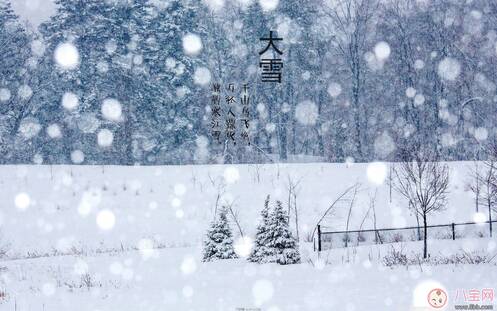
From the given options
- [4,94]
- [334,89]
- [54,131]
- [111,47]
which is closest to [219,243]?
[111,47]

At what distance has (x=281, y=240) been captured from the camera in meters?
13.4

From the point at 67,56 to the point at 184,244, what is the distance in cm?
2488

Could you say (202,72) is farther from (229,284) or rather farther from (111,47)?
(229,284)

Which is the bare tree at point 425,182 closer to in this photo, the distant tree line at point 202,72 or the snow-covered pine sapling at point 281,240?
the snow-covered pine sapling at point 281,240

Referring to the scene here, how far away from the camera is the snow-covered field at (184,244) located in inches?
380

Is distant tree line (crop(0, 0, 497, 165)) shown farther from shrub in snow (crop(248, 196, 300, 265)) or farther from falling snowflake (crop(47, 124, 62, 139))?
shrub in snow (crop(248, 196, 300, 265))

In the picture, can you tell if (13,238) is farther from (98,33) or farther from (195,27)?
(195,27)

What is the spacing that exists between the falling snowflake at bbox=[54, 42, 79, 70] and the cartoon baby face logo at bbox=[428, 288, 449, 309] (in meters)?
34.9

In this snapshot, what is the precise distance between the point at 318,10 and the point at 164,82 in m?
13.9

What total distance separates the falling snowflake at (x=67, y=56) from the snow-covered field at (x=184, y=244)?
15.0 meters

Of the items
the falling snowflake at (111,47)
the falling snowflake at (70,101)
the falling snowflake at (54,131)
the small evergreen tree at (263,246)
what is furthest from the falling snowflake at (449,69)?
the small evergreen tree at (263,246)

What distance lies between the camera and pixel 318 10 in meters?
44.0

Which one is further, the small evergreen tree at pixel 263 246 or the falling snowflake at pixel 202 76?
the falling snowflake at pixel 202 76

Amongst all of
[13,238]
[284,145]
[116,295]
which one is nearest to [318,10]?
[284,145]
